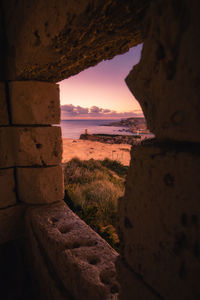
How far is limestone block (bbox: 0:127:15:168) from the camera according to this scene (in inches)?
80.9

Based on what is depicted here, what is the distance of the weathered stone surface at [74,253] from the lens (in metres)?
1.17

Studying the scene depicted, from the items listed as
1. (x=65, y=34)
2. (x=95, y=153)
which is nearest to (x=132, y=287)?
(x=65, y=34)

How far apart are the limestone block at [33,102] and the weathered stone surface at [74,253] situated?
1.10 metres

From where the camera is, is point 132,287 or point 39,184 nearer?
point 132,287

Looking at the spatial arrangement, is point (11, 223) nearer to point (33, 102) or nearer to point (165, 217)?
point (33, 102)

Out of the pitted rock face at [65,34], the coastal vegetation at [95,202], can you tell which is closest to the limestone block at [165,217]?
the pitted rock face at [65,34]

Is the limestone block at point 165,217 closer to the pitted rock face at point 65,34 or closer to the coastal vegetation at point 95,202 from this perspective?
the pitted rock face at point 65,34

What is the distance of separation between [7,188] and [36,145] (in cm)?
68

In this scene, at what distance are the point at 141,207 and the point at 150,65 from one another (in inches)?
23.9

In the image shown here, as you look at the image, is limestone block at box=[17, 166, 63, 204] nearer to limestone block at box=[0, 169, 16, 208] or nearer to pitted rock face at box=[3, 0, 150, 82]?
limestone block at box=[0, 169, 16, 208]

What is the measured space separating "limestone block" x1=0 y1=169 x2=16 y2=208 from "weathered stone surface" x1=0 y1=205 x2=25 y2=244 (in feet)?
0.28

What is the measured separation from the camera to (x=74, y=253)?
4.59ft

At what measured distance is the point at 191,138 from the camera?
60 cm

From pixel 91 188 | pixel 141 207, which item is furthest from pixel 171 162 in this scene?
pixel 91 188
